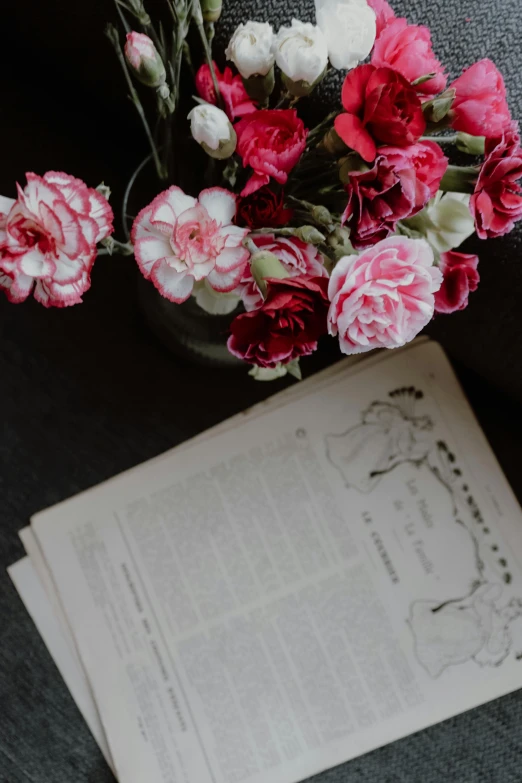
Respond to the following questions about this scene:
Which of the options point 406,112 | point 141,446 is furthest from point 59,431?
point 406,112

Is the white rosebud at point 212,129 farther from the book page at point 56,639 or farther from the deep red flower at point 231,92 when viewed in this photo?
the book page at point 56,639

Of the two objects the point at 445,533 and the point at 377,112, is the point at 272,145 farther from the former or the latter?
the point at 445,533

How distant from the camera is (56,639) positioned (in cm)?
57

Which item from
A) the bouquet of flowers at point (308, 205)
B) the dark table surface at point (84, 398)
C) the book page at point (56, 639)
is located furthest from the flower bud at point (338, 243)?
the book page at point (56, 639)

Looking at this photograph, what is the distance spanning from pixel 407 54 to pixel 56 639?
0.51 metres

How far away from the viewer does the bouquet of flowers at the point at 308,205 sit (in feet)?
0.96

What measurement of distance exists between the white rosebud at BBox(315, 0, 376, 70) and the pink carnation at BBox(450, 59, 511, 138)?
1.9 inches

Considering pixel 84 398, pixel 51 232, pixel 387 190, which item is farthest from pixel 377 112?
pixel 84 398

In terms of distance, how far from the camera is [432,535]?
22.9 inches

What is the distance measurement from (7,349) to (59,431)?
0.09 meters

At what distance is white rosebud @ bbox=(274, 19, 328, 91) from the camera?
0.30 meters

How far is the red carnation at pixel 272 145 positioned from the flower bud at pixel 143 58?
5 cm

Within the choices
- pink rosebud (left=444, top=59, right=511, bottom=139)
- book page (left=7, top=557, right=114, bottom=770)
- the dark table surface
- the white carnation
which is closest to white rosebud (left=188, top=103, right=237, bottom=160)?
the white carnation

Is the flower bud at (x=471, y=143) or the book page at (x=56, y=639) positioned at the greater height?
the flower bud at (x=471, y=143)
